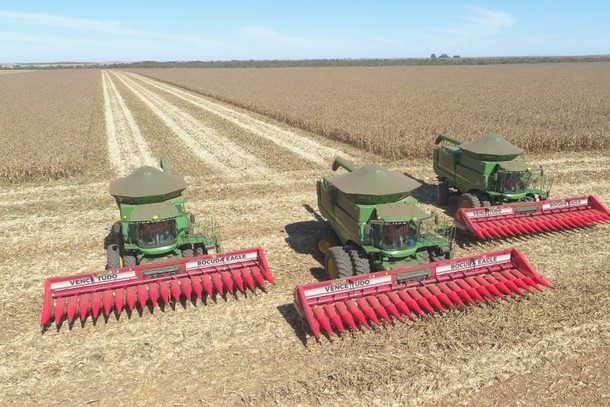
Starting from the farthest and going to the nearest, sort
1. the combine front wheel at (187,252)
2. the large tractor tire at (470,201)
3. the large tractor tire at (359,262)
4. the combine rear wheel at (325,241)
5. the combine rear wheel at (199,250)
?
the large tractor tire at (470,201), the combine rear wheel at (325,241), the combine rear wheel at (199,250), the combine front wheel at (187,252), the large tractor tire at (359,262)

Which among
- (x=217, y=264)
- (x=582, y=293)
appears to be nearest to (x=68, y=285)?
(x=217, y=264)

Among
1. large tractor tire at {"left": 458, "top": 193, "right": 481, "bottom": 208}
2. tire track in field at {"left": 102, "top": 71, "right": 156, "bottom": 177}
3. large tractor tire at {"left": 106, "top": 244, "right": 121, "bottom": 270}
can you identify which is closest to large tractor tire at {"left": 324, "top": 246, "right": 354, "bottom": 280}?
large tractor tire at {"left": 106, "top": 244, "right": 121, "bottom": 270}

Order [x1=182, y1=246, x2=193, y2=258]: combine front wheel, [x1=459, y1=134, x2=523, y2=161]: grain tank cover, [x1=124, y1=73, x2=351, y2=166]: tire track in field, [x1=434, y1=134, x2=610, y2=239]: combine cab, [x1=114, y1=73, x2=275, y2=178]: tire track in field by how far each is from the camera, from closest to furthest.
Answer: [x1=182, y1=246, x2=193, y2=258]: combine front wheel
[x1=434, y1=134, x2=610, y2=239]: combine cab
[x1=459, y1=134, x2=523, y2=161]: grain tank cover
[x1=114, y1=73, x2=275, y2=178]: tire track in field
[x1=124, y1=73, x2=351, y2=166]: tire track in field

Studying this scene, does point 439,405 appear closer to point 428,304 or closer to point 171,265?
point 428,304

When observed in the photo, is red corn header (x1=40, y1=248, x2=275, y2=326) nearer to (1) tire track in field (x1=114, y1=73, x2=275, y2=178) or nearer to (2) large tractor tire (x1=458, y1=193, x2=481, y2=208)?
(2) large tractor tire (x1=458, y1=193, x2=481, y2=208)

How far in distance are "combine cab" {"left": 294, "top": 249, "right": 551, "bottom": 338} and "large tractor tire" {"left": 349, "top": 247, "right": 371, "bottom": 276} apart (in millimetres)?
601

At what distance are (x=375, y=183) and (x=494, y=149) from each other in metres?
5.10

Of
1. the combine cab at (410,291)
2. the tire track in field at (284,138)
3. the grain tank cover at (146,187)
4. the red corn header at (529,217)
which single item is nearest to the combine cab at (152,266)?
the grain tank cover at (146,187)

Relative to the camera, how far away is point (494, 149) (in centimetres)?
1129

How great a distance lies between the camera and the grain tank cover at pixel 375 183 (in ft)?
25.6

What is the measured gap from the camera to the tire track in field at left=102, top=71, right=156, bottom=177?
60.9 ft

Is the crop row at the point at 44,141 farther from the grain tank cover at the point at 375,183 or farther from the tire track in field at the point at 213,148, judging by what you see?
the grain tank cover at the point at 375,183

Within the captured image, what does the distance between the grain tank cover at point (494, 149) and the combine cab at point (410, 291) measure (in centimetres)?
408

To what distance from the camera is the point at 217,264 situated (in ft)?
26.2
